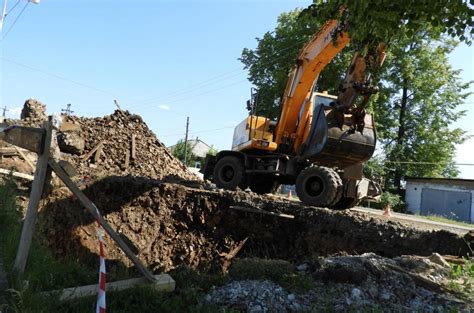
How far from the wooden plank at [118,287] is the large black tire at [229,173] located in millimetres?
7365

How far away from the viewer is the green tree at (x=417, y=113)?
3503cm

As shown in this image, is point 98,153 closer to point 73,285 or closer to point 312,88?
point 312,88

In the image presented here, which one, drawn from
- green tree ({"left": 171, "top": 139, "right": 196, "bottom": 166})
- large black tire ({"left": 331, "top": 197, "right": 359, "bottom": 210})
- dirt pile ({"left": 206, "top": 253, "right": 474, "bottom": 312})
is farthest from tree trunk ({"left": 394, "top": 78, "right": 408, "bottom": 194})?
green tree ({"left": 171, "top": 139, "right": 196, "bottom": 166})

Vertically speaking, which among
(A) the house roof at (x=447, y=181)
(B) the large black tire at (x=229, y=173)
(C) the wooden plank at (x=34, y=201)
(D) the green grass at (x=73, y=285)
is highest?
(A) the house roof at (x=447, y=181)

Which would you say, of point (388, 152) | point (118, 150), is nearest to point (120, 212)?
point (118, 150)

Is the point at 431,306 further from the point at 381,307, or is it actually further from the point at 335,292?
the point at 335,292

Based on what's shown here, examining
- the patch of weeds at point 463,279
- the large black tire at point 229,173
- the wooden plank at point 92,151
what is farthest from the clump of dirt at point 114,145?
the patch of weeds at point 463,279

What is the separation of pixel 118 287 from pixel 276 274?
187 centimetres

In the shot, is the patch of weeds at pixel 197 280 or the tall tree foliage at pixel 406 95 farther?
the tall tree foliage at pixel 406 95

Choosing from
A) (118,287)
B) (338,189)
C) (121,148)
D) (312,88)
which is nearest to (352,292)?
(118,287)

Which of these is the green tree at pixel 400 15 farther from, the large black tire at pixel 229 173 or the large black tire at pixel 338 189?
the large black tire at pixel 229 173

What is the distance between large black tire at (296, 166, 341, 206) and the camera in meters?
10.1

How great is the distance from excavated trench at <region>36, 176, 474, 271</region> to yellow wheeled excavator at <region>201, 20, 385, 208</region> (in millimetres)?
774

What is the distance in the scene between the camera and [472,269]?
592 cm
